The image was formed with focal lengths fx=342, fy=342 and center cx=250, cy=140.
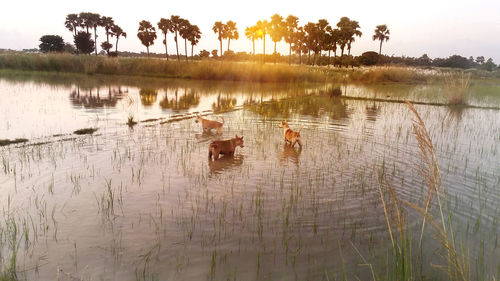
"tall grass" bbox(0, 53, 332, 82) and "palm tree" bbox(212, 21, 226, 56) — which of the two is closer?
"tall grass" bbox(0, 53, 332, 82)

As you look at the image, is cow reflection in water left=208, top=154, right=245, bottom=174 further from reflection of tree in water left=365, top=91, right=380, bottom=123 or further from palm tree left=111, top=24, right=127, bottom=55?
palm tree left=111, top=24, right=127, bottom=55

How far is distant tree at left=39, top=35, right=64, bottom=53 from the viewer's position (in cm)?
8575

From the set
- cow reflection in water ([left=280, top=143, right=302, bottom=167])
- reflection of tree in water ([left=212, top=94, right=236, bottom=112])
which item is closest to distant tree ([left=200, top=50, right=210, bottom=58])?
reflection of tree in water ([left=212, top=94, right=236, bottom=112])

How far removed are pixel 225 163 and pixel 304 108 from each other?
11825mm

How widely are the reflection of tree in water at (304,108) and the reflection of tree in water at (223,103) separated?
1.53m

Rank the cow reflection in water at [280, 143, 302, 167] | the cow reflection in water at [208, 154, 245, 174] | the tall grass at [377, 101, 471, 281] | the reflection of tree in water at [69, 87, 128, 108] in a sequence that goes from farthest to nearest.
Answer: the reflection of tree in water at [69, 87, 128, 108], the cow reflection in water at [280, 143, 302, 167], the cow reflection in water at [208, 154, 245, 174], the tall grass at [377, 101, 471, 281]


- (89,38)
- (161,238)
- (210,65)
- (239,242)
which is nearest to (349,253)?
(239,242)

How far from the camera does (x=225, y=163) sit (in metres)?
9.91

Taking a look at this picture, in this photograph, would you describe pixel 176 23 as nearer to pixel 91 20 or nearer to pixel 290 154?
pixel 91 20

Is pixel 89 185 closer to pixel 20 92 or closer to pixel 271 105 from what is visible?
pixel 271 105

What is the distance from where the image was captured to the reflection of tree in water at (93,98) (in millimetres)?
20413

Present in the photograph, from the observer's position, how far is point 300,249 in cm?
542

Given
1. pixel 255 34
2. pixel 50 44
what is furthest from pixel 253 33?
pixel 50 44

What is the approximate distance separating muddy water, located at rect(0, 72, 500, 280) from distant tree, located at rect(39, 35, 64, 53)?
8539 centimetres
